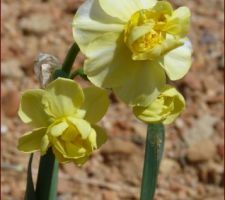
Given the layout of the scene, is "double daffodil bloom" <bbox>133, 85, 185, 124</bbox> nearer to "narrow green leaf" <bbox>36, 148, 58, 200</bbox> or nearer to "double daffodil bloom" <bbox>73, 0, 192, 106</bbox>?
"double daffodil bloom" <bbox>73, 0, 192, 106</bbox>

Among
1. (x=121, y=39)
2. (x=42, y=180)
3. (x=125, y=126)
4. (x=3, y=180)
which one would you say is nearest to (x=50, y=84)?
(x=121, y=39)

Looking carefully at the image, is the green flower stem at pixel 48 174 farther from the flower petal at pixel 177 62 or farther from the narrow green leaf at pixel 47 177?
the flower petal at pixel 177 62

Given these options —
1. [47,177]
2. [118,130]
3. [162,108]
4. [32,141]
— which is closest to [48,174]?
[47,177]

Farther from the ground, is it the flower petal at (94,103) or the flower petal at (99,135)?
the flower petal at (94,103)

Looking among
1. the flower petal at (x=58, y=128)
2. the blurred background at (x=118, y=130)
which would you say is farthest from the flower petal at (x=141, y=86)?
the blurred background at (x=118, y=130)

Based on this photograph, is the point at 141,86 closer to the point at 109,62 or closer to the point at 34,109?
the point at 109,62

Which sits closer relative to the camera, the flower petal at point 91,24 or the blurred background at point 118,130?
the flower petal at point 91,24

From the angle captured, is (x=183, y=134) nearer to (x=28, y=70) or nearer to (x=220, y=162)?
(x=220, y=162)

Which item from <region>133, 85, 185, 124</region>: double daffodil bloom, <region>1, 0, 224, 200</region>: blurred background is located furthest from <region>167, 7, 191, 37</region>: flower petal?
<region>1, 0, 224, 200</region>: blurred background
